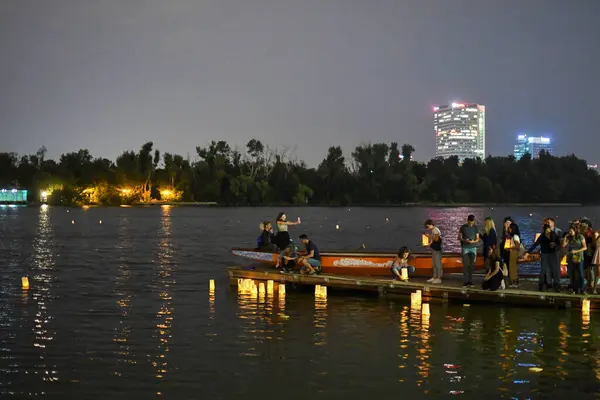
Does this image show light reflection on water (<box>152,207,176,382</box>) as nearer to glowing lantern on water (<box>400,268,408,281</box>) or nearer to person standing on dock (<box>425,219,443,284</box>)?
glowing lantern on water (<box>400,268,408,281</box>)

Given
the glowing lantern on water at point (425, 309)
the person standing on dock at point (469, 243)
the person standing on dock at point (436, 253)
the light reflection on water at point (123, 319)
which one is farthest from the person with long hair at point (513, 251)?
the light reflection on water at point (123, 319)

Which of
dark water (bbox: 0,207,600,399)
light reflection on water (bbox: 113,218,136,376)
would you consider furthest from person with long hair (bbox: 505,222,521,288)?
light reflection on water (bbox: 113,218,136,376)

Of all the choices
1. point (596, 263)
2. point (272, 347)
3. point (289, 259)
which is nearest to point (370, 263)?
point (289, 259)

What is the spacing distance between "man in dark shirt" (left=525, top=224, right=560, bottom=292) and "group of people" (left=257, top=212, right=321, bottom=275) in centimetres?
640

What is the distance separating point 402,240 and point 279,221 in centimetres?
3299

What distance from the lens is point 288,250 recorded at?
888 inches

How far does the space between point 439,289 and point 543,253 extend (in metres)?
2.95

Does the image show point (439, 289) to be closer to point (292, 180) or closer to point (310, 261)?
point (310, 261)

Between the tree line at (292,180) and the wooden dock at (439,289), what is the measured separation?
13144 centimetres

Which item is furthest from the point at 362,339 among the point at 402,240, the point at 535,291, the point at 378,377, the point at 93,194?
the point at 93,194

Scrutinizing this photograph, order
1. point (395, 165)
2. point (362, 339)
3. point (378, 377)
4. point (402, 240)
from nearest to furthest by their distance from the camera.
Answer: point (378, 377)
point (362, 339)
point (402, 240)
point (395, 165)

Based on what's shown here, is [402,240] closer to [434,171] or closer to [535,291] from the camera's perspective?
[535,291]

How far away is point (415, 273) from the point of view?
72.4 ft

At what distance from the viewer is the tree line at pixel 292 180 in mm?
155250
